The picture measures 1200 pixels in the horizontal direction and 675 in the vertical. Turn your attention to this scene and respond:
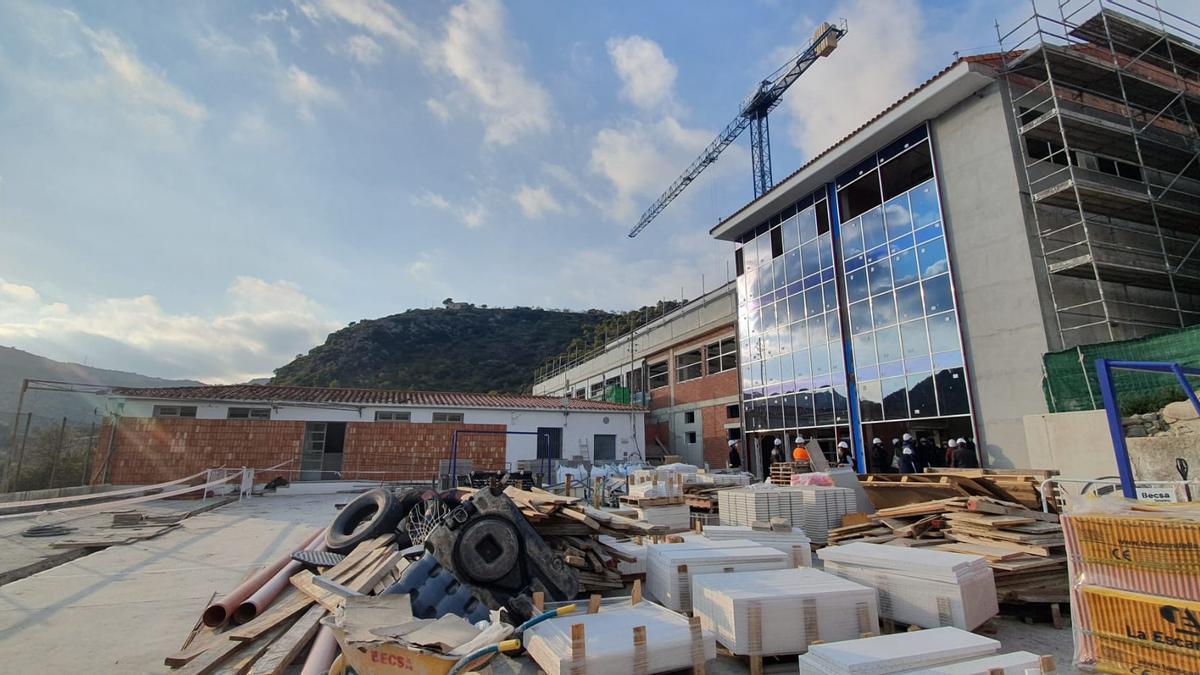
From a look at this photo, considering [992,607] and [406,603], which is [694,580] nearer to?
[406,603]

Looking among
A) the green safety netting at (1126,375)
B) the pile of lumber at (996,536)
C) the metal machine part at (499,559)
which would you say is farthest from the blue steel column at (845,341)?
the metal machine part at (499,559)

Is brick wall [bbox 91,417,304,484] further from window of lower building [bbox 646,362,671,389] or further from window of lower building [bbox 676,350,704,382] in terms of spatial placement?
window of lower building [bbox 646,362,671,389]

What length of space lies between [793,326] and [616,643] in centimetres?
1903

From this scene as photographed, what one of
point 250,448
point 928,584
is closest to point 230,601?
point 928,584

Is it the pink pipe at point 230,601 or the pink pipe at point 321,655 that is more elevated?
the pink pipe at point 230,601

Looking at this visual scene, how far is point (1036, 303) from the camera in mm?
12984

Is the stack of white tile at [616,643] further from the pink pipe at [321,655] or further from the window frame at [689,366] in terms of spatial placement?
the window frame at [689,366]

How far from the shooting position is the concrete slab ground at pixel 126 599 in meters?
4.49

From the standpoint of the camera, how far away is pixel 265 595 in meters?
5.44

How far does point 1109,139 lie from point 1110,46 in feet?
7.79

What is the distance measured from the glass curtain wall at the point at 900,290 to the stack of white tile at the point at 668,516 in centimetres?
972

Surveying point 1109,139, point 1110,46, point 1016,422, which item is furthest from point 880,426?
point 1110,46

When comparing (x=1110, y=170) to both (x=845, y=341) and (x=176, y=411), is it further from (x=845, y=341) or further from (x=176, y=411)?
(x=176, y=411)

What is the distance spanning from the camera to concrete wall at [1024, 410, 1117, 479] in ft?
32.4
